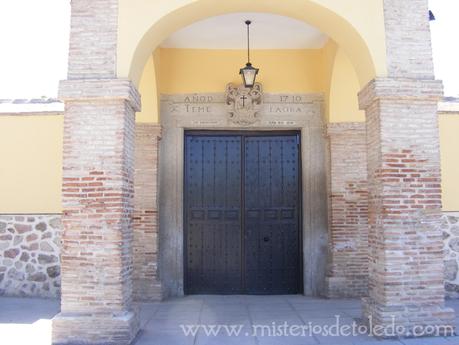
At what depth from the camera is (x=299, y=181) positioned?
25.4 ft

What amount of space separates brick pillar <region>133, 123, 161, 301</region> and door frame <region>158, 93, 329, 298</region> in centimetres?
24

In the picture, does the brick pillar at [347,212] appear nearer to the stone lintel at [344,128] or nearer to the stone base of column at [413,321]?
the stone lintel at [344,128]

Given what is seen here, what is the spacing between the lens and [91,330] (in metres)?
4.61

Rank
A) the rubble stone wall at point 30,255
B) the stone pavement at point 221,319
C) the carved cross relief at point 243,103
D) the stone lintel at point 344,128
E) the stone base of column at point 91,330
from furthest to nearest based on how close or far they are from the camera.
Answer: the carved cross relief at point 243,103 < the stone lintel at point 344,128 < the rubble stone wall at point 30,255 < the stone pavement at point 221,319 < the stone base of column at point 91,330

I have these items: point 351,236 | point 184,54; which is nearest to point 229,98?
point 184,54

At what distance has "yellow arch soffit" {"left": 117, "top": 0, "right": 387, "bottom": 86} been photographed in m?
4.96

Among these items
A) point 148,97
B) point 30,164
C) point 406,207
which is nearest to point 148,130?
point 148,97

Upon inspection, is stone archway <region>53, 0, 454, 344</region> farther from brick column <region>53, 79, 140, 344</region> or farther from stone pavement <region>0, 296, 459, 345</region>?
stone pavement <region>0, 296, 459, 345</region>

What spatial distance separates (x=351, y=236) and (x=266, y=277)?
61.7 inches

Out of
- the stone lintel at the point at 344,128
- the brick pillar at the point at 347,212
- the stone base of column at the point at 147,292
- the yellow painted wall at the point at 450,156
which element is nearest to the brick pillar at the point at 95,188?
the stone base of column at the point at 147,292

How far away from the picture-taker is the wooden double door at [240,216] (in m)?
7.61

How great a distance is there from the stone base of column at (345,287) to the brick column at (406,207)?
6.42ft

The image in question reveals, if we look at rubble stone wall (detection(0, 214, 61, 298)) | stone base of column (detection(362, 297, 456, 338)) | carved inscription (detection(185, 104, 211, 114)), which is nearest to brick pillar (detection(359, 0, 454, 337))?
stone base of column (detection(362, 297, 456, 338))

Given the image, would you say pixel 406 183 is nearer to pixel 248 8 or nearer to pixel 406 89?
pixel 406 89
